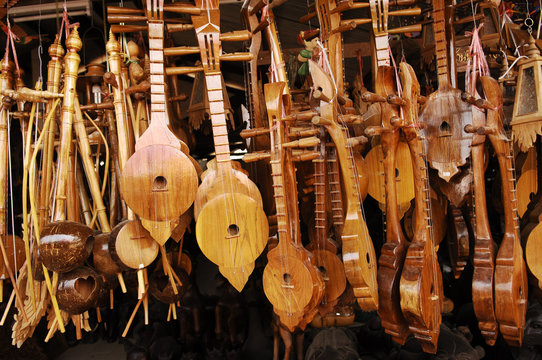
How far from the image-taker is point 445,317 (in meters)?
1.89

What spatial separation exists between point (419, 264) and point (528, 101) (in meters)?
0.64

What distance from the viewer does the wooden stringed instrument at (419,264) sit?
3.75 feet

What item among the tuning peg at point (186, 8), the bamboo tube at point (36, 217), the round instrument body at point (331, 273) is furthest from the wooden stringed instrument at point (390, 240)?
the bamboo tube at point (36, 217)

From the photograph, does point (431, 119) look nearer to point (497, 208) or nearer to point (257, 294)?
point (497, 208)

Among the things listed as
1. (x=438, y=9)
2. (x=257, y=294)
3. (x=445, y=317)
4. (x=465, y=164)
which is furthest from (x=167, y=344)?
(x=438, y=9)

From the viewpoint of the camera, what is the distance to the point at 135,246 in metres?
1.19

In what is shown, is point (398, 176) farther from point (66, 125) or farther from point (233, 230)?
point (66, 125)

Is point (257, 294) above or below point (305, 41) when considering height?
below

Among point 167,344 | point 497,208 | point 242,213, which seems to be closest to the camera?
point 242,213

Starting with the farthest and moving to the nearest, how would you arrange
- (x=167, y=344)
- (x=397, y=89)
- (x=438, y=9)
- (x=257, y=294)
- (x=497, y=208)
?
(x=257, y=294) → (x=167, y=344) → (x=497, y=208) → (x=438, y=9) → (x=397, y=89)

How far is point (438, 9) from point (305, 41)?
1.74 feet

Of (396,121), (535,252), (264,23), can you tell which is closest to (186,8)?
(264,23)

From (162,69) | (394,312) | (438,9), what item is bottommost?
(394,312)

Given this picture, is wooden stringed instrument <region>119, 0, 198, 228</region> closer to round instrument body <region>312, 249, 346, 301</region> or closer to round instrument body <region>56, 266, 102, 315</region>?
round instrument body <region>56, 266, 102, 315</region>
